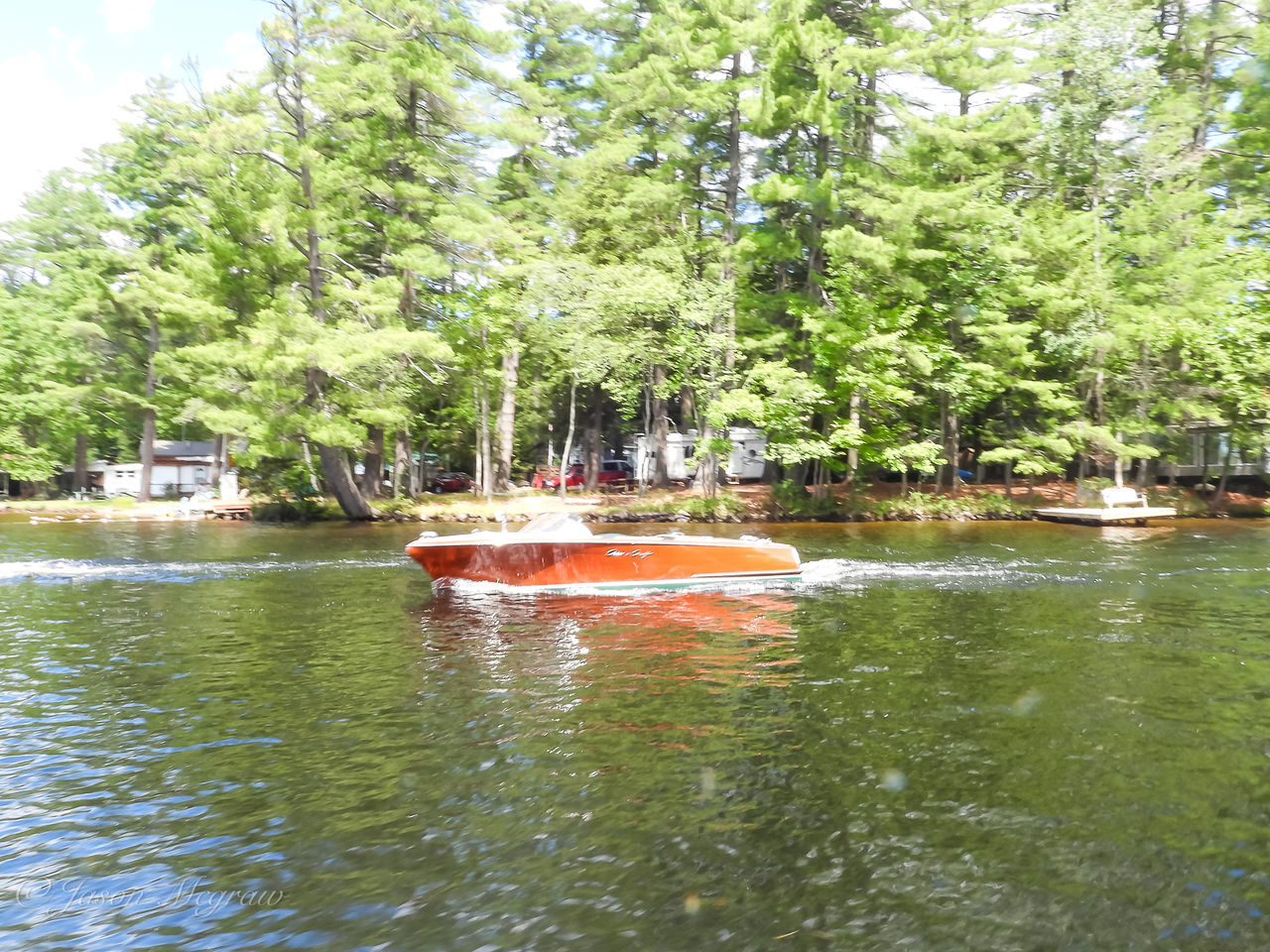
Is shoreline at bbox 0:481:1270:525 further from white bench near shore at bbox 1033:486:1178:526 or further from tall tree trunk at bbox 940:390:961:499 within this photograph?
white bench near shore at bbox 1033:486:1178:526

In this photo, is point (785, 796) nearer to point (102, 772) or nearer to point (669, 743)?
point (669, 743)

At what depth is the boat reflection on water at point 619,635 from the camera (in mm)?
10602

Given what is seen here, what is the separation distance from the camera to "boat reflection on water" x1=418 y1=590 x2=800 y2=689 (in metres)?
10.6

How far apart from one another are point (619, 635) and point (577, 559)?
3.57 metres

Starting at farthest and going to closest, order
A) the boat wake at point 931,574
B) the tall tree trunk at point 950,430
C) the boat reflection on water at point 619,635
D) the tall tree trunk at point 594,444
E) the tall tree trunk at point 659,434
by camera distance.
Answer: the tall tree trunk at point 594,444 < the tall tree trunk at point 659,434 < the tall tree trunk at point 950,430 < the boat wake at point 931,574 < the boat reflection on water at point 619,635

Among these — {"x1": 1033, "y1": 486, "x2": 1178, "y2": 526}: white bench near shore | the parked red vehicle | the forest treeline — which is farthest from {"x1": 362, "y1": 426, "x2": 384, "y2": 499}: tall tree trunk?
{"x1": 1033, "y1": 486, "x2": 1178, "y2": 526}: white bench near shore

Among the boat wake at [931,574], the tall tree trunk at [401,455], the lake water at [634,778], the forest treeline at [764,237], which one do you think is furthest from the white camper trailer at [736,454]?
the lake water at [634,778]

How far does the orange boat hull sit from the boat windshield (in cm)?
21

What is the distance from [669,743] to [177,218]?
44564mm

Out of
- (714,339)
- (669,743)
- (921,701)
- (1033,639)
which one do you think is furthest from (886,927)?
(714,339)

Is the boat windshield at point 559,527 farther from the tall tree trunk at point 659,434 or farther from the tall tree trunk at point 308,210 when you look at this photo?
the tall tree trunk at point 659,434

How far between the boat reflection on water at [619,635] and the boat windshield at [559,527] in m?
1.11

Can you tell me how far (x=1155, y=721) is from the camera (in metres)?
8.41

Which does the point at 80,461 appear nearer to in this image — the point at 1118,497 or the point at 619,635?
the point at 619,635
